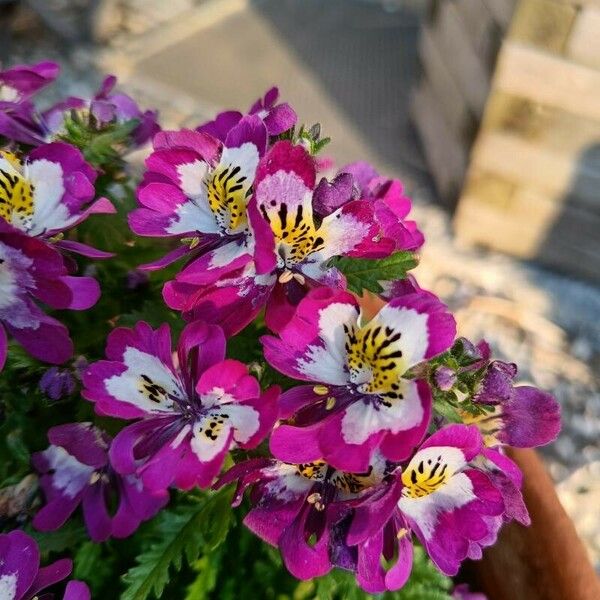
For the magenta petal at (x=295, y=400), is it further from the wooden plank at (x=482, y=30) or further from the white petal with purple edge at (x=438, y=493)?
the wooden plank at (x=482, y=30)

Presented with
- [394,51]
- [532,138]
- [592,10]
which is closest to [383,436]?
[592,10]

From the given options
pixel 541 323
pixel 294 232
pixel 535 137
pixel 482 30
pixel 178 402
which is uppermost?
pixel 294 232

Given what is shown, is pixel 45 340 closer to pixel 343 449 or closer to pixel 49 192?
pixel 49 192

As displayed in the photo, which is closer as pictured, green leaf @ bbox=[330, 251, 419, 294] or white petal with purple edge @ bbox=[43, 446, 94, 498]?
green leaf @ bbox=[330, 251, 419, 294]

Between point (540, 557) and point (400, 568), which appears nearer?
point (400, 568)

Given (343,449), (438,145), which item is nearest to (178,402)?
(343,449)

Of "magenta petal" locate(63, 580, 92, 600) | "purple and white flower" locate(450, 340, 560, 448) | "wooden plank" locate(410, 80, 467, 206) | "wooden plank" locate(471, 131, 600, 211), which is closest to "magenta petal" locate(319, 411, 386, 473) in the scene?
"purple and white flower" locate(450, 340, 560, 448)

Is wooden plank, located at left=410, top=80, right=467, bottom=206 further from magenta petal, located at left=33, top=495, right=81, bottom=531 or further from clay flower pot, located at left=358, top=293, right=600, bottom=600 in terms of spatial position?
magenta petal, located at left=33, top=495, right=81, bottom=531
